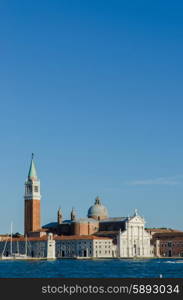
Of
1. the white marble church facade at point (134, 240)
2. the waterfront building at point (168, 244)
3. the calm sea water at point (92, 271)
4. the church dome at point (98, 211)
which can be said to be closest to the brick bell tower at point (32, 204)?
the church dome at point (98, 211)

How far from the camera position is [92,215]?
117812 millimetres

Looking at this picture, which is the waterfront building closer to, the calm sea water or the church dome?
the church dome

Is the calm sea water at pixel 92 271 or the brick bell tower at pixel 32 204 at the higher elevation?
the brick bell tower at pixel 32 204

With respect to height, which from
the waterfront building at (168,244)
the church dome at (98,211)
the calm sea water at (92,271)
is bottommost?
the calm sea water at (92,271)

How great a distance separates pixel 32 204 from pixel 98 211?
11.2 m

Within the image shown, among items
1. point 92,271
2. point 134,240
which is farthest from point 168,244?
point 92,271

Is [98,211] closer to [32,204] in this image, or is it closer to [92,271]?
[32,204]

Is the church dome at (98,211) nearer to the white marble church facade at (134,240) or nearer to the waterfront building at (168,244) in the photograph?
the white marble church facade at (134,240)

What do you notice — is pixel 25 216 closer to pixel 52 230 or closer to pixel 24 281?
pixel 52 230

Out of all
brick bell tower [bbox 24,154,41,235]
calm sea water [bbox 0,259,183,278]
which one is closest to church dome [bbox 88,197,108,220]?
brick bell tower [bbox 24,154,41,235]

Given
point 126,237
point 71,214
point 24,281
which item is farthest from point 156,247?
point 24,281

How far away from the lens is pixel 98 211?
11819cm

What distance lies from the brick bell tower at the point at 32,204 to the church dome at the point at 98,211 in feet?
29.0

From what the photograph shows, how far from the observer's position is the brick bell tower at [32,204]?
11389 centimetres
